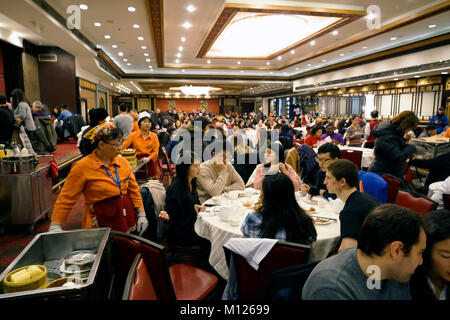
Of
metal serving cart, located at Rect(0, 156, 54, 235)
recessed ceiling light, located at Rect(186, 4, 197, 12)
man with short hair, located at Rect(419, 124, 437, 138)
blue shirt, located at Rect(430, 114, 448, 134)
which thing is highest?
recessed ceiling light, located at Rect(186, 4, 197, 12)

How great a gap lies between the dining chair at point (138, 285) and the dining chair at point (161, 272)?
0.14m

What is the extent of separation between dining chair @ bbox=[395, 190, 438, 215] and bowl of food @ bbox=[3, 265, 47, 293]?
9.11 ft

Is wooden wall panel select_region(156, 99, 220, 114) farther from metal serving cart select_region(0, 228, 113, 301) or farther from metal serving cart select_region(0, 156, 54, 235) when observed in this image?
metal serving cart select_region(0, 228, 113, 301)

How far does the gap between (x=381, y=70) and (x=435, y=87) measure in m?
2.05

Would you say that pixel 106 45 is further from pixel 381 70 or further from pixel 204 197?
pixel 381 70

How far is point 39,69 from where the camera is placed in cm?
1029

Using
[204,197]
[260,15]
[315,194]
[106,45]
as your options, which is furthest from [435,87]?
[106,45]

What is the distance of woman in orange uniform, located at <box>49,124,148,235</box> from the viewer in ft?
6.74

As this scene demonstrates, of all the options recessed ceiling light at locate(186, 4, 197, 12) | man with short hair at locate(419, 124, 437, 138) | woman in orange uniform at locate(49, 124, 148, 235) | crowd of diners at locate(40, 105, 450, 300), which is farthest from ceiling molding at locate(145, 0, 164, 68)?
man with short hair at locate(419, 124, 437, 138)

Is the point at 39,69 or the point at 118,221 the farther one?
the point at 39,69

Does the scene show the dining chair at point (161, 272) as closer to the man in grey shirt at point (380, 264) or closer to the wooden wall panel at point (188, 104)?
the man in grey shirt at point (380, 264)

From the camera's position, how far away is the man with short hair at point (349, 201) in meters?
1.79
